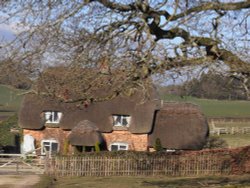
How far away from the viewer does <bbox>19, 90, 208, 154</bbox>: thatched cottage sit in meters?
47.1

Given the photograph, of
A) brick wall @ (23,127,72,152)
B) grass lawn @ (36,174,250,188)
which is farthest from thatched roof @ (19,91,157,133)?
grass lawn @ (36,174,250,188)

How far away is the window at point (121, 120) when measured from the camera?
48625 mm

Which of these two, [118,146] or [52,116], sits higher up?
[52,116]

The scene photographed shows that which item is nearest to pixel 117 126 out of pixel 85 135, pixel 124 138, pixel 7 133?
pixel 124 138

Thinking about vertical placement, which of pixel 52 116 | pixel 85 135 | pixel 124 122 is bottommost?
pixel 85 135

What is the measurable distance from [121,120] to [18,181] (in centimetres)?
1863

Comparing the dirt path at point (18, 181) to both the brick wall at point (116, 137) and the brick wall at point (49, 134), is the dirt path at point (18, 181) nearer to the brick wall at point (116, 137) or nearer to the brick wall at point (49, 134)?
the brick wall at point (116, 137)

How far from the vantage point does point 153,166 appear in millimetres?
37594

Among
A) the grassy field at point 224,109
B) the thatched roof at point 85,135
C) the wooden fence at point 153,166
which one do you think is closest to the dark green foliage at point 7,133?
the thatched roof at point 85,135

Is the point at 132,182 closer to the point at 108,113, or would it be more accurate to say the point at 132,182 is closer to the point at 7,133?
the point at 108,113

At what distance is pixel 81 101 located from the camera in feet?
55.2

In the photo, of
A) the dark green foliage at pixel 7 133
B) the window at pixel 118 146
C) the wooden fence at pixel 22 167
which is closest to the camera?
the wooden fence at pixel 22 167

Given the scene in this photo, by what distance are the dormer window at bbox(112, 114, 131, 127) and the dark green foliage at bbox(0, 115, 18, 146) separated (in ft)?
34.6

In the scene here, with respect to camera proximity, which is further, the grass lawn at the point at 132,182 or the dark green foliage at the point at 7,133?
the dark green foliage at the point at 7,133
